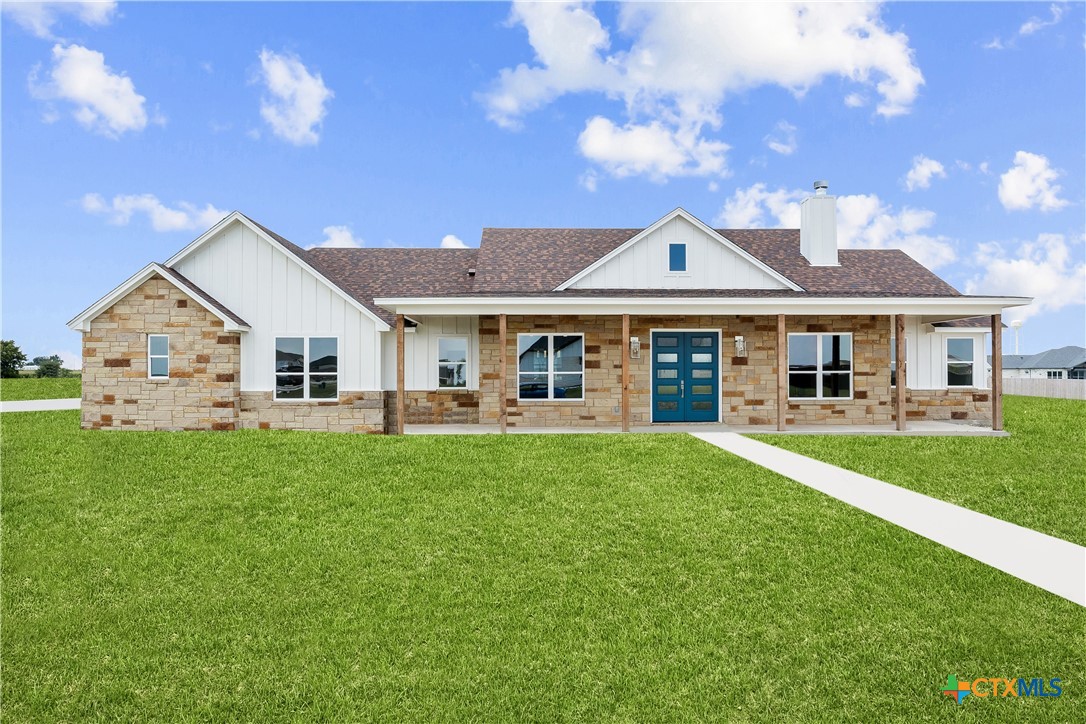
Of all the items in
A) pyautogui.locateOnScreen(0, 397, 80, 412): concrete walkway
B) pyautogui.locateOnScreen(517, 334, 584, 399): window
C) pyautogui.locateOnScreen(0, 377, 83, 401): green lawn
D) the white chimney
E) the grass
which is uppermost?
the white chimney

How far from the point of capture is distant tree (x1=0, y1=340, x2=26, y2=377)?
33.2 m

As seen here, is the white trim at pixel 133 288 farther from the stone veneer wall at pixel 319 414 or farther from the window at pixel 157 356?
the stone veneer wall at pixel 319 414

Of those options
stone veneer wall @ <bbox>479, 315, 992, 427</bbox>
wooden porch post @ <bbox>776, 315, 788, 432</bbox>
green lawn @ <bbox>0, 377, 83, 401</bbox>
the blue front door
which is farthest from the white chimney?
green lawn @ <bbox>0, 377, 83, 401</bbox>

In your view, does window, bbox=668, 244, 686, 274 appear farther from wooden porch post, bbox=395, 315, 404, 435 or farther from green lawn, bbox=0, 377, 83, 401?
green lawn, bbox=0, 377, 83, 401

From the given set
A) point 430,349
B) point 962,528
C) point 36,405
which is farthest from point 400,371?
point 36,405

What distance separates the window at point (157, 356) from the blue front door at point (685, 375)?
1204cm

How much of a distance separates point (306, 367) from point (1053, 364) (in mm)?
Answer: 79617

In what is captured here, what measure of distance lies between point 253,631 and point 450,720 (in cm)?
215

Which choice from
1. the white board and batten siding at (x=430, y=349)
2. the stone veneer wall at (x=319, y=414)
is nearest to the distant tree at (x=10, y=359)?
the stone veneer wall at (x=319, y=414)

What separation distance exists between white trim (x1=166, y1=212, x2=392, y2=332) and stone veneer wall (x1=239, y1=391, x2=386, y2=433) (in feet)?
6.18

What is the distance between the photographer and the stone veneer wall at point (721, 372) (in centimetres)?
1589

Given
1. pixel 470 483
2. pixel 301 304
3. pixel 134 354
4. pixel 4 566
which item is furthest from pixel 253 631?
pixel 134 354

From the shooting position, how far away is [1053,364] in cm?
6700

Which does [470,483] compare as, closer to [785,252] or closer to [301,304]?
[301,304]
